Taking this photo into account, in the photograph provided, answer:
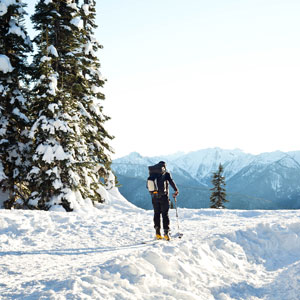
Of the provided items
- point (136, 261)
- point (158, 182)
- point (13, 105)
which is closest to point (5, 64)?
point (13, 105)

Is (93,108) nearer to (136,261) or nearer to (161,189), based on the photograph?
(161,189)

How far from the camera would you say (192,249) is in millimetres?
7125

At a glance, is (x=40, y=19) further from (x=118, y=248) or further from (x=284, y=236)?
(x=284, y=236)

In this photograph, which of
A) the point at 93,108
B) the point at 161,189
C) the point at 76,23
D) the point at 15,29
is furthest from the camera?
the point at 93,108

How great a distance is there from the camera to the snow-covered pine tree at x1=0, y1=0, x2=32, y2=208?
15219 mm

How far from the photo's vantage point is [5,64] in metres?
15.1

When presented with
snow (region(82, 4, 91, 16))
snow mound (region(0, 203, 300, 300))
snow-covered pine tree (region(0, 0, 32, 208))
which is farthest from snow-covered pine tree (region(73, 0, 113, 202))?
snow mound (region(0, 203, 300, 300))

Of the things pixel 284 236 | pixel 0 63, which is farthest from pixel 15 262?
pixel 0 63

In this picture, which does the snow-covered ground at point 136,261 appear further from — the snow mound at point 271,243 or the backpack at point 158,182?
the backpack at point 158,182

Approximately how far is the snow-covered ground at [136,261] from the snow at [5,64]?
26.8 feet

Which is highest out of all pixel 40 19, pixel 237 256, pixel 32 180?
pixel 40 19

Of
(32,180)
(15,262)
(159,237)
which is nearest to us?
(15,262)

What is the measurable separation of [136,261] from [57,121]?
10586 mm

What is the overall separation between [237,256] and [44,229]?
627 centimetres
